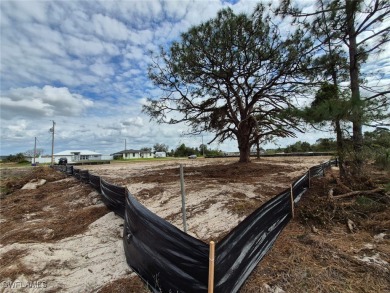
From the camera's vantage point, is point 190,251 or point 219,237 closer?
point 190,251

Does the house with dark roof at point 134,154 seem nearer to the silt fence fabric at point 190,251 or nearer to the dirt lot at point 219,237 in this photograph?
the dirt lot at point 219,237

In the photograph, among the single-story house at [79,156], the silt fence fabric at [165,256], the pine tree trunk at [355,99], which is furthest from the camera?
the single-story house at [79,156]

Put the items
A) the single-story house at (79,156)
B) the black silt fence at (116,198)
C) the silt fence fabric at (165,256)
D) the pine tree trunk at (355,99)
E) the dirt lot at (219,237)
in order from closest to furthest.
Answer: the silt fence fabric at (165,256) < the dirt lot at (219,237) < the pine tree trunk at (355,99) < the black silt fence at (116,198) < the single-story house at (79,156)

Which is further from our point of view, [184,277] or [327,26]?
[327,26]

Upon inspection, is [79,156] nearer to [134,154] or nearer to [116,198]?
[134,154]

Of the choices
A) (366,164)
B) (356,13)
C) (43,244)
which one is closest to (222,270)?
(43,244)

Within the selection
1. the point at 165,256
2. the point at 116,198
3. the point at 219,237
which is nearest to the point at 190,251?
the point at 165,256

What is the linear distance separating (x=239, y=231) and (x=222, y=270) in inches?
19.0

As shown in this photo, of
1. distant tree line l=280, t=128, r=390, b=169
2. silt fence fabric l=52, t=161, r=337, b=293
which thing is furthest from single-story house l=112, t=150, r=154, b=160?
silt fence fabric l=52, t=161, r=337, b=293

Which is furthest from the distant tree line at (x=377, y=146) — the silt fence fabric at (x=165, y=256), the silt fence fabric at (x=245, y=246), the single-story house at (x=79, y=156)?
the single-story house at (x=79, y=156)

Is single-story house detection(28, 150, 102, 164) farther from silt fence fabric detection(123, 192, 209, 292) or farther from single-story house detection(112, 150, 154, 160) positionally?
silt fence fabric detection(123, 192, 209, 292)

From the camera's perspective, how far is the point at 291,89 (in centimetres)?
1058

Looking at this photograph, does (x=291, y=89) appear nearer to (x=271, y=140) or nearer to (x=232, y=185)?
(x=271, y=140)

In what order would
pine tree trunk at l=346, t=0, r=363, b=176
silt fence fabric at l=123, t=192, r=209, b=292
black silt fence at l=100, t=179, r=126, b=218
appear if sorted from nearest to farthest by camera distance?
1. silt fence fabric at l=123, t=192, r=209, b=292
2. pine tree trunk at l=346, t=0, r=363, b=176
3. black silt fence at l=100, t=179, r=126, b=218
